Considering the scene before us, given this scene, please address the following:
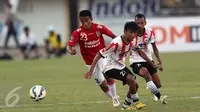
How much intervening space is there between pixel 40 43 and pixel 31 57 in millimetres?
7906

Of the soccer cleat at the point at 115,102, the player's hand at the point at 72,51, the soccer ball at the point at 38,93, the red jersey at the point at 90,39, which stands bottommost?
the soccer cleat at the point at 115,102

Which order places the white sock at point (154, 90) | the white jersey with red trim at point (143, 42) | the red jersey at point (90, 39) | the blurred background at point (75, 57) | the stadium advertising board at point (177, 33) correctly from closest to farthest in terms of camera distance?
the white sock at point (154, 90) < the red jersey at point (90, 39) < the white jersey with red trim at point (143, 42) < the blurred background at point (75, 57) < the stadium advertising board at point (177, 33)

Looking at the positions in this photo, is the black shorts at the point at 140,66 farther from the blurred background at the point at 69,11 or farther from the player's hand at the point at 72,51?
the blurred background at the point at 69,11

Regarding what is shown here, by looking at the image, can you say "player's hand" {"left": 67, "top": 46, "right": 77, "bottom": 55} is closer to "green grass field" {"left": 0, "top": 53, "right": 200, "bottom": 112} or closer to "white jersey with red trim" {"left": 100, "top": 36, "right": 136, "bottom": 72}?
"white jersey with red trim" {"left": 100, "top": 36, "right": 136, "bottom": 72}

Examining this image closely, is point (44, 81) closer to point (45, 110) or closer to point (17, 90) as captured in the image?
point (17, 90)

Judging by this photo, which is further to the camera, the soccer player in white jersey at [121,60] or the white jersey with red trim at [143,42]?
Answer: the white jersey with red trim at [143,42]

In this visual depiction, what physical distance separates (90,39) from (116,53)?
3.83 ft

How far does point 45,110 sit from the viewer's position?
11.9 meters

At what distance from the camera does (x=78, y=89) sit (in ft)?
53.1

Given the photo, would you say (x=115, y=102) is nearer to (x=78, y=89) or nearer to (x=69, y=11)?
(x=78, y=89)

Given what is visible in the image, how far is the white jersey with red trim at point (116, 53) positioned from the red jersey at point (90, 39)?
0.87m

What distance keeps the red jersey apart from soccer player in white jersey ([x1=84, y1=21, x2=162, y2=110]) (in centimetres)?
87

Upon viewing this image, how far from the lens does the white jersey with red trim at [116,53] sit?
1142cm

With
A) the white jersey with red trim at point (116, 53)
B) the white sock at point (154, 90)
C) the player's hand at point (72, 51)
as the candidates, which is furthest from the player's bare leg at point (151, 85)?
the player's hand at point (72, 51)
